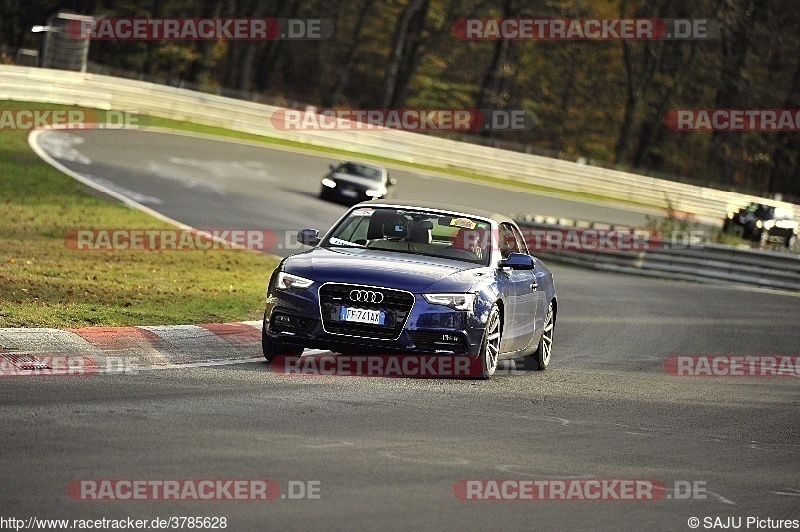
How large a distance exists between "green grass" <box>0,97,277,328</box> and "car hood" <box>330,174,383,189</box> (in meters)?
8.48

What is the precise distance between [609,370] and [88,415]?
6830 millimetres

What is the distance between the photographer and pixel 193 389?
364 inches

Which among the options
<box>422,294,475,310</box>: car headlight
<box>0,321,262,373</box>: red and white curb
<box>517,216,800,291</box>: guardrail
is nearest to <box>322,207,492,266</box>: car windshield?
<box>422,294,475,310</box>: car headlight

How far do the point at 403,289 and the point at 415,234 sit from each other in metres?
1.28

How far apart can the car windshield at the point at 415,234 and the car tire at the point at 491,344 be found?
0.58 m

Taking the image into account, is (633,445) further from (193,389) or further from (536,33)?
(536,33)

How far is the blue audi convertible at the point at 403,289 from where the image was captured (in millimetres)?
10781

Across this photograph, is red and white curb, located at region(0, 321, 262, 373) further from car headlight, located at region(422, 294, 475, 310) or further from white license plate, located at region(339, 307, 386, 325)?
car headlight, located at region(422, 294, 475, 310)

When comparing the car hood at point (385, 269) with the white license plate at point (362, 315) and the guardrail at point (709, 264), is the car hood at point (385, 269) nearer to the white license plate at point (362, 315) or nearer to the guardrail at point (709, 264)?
the white license plate at point (362, 315)

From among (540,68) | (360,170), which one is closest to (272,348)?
(360,170)

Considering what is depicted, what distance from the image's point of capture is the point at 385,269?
433 inches

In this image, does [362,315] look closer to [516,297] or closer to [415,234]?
[415,234]

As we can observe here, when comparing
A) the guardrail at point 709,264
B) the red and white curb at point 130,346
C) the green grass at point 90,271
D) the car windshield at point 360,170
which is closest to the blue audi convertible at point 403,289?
the red and white curb at point 130,346

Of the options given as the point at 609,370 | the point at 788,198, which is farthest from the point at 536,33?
the point at 609,370
